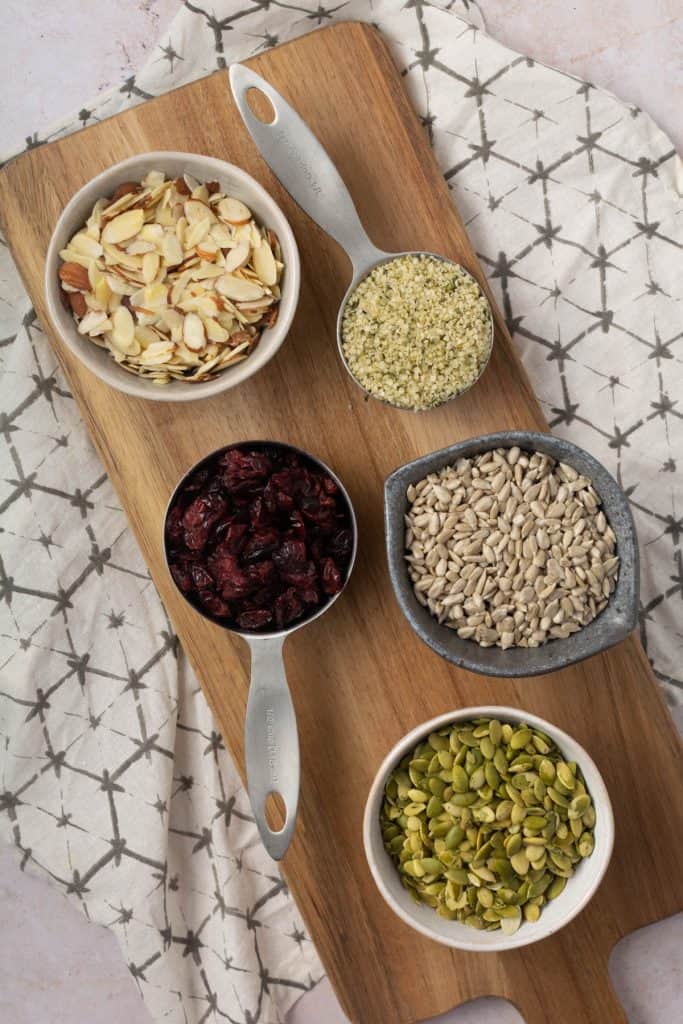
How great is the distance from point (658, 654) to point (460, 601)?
470 mm

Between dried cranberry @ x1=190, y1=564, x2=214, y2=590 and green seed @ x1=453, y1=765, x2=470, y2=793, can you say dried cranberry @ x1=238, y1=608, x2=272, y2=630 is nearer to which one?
dried cranberry @ x1=190, y1=564, x2=214, y2=590

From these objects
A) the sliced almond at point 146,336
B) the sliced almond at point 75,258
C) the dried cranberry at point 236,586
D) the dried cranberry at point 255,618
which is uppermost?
the sliced almond at point 75,258

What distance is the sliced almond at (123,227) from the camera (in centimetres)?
142

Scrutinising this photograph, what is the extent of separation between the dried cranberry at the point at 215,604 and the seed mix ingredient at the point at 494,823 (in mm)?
358

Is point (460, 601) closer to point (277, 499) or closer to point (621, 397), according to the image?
point (277, 499)

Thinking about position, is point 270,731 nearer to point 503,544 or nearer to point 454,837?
point 454,837

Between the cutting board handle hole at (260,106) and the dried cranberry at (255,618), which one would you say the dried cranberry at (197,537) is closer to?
the dried cranberry at (255,618)

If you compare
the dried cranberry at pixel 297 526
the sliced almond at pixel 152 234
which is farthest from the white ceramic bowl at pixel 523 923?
the sliced almond at pixel 152 234

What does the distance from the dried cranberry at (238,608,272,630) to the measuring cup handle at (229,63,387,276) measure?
580 millimetres

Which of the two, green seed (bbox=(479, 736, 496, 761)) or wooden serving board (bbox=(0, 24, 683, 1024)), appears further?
wooden serving board (bbox=(0, 24, 683, 1024))

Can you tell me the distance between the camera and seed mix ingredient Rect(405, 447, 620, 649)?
1415 millimetres

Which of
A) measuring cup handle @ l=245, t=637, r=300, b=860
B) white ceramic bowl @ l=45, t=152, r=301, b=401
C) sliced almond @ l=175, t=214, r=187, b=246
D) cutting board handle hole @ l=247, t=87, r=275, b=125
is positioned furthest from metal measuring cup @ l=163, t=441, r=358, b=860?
cutting board handle hole @ l=247, t=87, r=275, b=125

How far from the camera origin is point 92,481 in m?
1.70

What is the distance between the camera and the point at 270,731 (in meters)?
1.47
